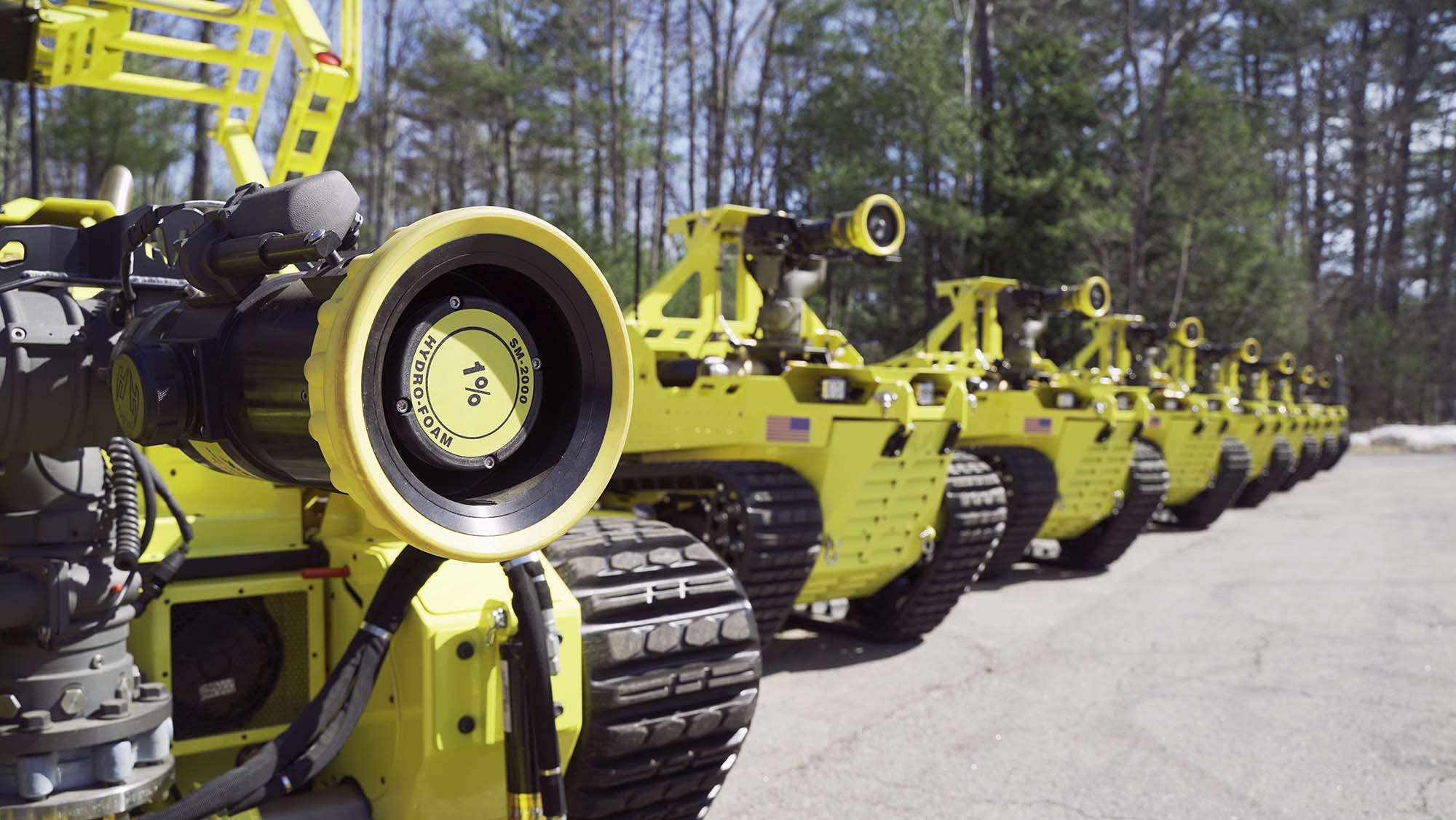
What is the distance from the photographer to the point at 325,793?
8.21 feet

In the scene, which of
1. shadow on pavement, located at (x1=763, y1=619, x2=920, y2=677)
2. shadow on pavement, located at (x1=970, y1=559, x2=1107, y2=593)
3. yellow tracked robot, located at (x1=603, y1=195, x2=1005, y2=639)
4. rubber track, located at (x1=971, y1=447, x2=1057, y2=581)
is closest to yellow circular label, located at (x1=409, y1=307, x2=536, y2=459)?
yellow tracked robot, located at (x1=603, y1=195, x2=1005, y2=639)

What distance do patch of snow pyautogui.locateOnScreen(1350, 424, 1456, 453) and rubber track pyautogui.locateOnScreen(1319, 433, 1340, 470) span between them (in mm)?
6971

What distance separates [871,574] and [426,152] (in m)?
27.8

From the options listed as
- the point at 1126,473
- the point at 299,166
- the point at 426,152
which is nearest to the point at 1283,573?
the point at 1126,473

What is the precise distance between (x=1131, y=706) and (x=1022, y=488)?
268 centimetres

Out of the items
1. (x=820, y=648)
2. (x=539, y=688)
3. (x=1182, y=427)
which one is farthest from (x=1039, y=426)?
(x=539, y=688)

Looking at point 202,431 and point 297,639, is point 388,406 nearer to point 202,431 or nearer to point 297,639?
point 202,431

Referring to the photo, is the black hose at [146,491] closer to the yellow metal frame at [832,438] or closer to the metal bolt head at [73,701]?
the metal bolt head at [73,701]

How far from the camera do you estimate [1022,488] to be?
802cm

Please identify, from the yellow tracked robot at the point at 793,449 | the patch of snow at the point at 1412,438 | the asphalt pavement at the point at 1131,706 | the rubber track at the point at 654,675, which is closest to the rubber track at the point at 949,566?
the yellow tracked robot at the point at 793,449

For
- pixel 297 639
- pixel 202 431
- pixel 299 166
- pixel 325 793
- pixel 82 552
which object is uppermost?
pixel 299 166

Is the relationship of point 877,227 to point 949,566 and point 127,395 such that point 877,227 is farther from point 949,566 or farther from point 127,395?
point 127,395

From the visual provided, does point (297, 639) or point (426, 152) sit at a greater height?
point (426, 152)

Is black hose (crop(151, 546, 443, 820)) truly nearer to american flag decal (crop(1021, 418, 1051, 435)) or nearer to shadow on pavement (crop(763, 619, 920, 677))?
shadow on pavement (crop(763, 619, 920, 677))
